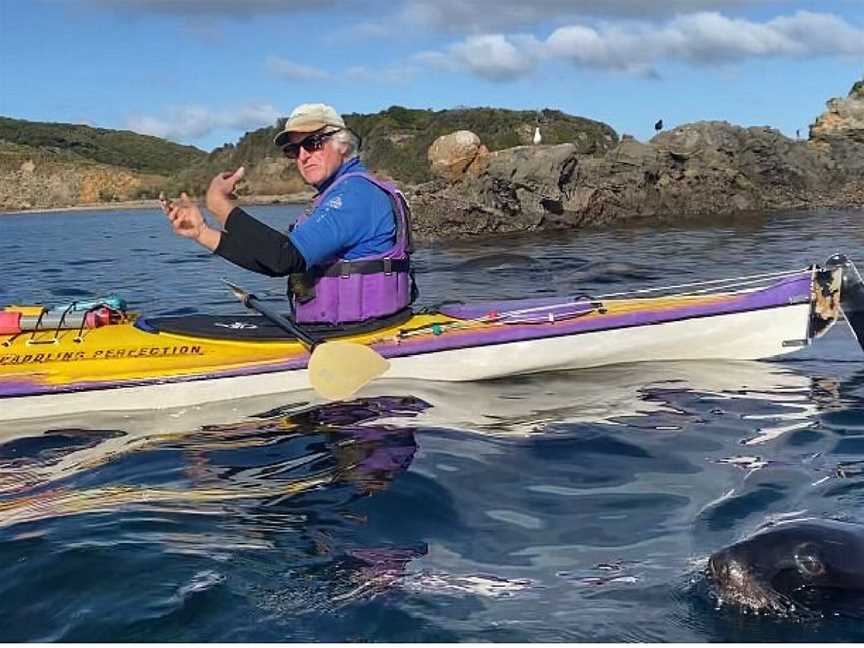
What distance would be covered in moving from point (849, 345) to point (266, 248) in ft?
16.9

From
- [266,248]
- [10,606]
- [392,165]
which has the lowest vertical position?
[10,606]

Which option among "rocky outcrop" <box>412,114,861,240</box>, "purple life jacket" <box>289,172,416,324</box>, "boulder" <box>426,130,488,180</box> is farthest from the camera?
"boulder" <box>426,130,488,180</box>

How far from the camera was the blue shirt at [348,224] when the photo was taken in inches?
222

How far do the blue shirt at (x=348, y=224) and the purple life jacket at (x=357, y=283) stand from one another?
60 mm

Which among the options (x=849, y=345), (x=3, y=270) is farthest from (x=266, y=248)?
(x=3, y=270)

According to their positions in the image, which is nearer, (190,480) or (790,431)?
(190,480)

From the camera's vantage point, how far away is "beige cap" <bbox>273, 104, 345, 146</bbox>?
5719 mm

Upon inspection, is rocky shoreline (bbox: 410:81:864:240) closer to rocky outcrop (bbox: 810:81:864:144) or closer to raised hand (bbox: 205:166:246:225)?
rocky outcrop (bbox: 810:81:864:144)

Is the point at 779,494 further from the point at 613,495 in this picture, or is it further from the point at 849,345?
the point at 849,345

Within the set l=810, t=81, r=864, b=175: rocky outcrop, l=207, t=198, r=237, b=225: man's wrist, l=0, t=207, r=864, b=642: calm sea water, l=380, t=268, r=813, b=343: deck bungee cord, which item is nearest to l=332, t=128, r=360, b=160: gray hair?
l=207, t=198, r=237, b=225: man's wrist

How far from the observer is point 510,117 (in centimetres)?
5806

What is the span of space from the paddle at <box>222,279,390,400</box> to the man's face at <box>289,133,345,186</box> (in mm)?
923

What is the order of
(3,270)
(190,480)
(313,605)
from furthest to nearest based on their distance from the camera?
1. (3,270)
2. (190,480)
3. (313,605)

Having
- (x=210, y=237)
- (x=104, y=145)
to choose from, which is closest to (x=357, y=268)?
(x=210, y=237)
